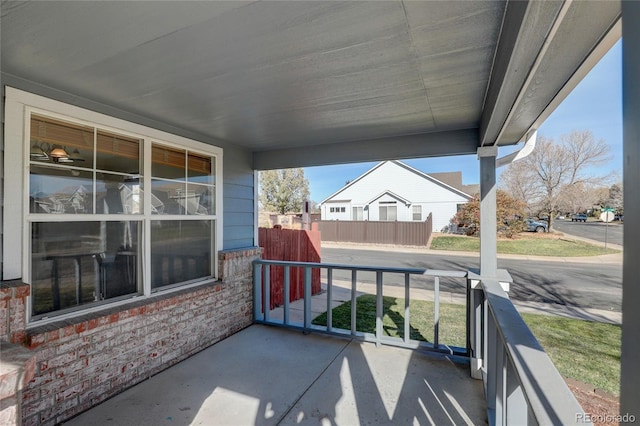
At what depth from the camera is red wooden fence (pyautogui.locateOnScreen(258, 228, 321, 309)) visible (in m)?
5.46

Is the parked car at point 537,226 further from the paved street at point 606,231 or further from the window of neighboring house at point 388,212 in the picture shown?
the paved street at point 606,231

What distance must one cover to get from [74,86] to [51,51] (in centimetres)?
58

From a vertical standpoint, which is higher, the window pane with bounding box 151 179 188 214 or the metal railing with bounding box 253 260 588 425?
the window pane with bounding box 151 179 188 214

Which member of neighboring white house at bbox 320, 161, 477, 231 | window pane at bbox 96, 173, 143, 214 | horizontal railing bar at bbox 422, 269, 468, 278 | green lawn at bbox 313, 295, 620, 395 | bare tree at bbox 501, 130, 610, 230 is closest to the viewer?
window pane at bbox 96, 173, 143, 214

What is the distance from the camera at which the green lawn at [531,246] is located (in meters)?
11.3

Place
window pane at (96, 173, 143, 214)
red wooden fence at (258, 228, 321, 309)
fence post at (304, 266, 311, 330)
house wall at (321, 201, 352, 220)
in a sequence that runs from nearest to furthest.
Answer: window pane at (96, 173, 143, 214) < fence post at (304, 266, 311, 330) < red wooden fence at (258, 228, 321, 309) < house wall at (321, 201, 352, 220)

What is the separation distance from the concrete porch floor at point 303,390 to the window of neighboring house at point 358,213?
16543mm

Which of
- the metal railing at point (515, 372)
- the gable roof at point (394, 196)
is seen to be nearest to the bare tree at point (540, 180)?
the gable roof at point (394, 196)

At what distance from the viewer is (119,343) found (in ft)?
8.59

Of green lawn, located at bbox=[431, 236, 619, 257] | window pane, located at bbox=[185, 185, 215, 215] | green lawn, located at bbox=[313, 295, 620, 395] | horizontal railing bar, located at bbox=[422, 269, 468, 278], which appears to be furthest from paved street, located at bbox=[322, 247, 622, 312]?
window pane, located at bbox=[185, 185, 215, 215]

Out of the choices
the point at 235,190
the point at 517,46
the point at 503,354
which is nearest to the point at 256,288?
the point at 235,190

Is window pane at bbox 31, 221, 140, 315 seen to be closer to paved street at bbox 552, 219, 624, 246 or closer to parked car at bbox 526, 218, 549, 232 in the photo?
paved street at bbox 552, 219, 624, 246

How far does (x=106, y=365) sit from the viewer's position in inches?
99.2

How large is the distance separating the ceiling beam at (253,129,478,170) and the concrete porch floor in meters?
2.22
